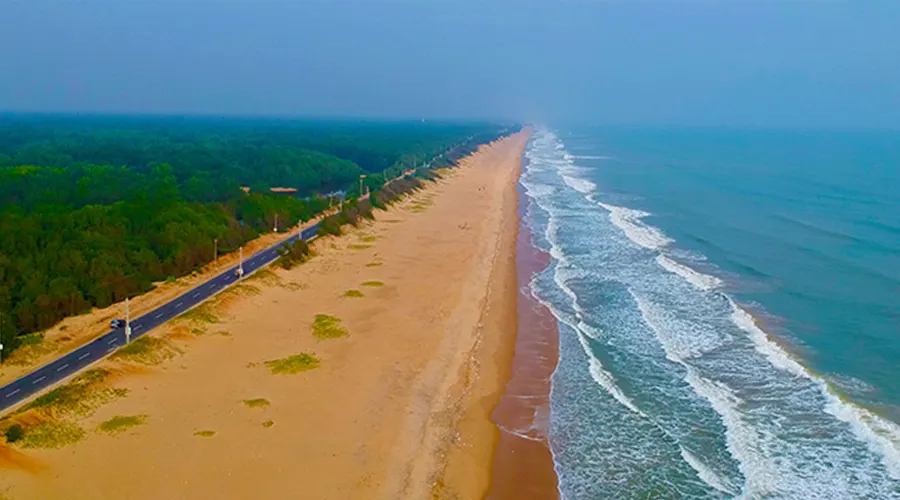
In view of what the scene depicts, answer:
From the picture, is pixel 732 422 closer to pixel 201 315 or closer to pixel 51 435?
pixel 51 435

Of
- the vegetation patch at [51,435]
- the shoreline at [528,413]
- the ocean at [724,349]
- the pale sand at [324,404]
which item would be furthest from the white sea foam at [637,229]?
the vegetation patch at [51,435]

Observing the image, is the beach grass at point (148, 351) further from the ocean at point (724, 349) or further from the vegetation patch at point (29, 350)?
the ocean at point (724, 349)

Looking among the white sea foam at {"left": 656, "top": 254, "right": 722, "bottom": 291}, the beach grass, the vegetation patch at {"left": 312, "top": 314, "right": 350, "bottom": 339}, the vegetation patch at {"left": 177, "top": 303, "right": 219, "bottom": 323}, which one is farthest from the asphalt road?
the white sea foam at {"left": 656, "top": 254, "right": 722, "bottom": 291}

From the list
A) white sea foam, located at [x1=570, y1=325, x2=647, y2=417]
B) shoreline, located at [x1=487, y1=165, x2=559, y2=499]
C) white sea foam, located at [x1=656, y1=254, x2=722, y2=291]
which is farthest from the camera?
white sea foam, located at [x1=656, y1=254, x2=722, y2=291]

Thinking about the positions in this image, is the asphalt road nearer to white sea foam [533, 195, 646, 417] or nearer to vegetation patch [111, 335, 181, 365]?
vegetation patch [111, 335, 181, 365]

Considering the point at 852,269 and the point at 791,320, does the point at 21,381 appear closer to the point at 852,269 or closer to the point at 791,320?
the point at 791,320

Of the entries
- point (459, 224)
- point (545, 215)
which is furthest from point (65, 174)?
point (545, 215)
